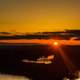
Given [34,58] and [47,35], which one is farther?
[47,35]

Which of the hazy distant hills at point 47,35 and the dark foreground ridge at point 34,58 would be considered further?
the hazy distant hills at point 47,35

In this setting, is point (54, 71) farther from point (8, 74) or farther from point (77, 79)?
point (8, 74)

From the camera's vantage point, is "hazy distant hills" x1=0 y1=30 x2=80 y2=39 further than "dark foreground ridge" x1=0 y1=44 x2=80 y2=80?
Yes

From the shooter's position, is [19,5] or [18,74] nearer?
[18,74]

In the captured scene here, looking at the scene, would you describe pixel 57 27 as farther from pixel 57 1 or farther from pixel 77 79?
pixel 77 79

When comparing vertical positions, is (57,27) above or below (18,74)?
above

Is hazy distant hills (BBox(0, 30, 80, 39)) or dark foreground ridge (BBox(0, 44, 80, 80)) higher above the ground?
hazy distant hills (BBox(0, 30, 80, 39))

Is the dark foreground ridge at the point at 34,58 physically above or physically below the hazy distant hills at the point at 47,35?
below

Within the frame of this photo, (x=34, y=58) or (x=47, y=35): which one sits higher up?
(x=47, y=35)

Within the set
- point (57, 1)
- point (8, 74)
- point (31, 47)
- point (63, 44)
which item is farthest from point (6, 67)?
point (57, 1)

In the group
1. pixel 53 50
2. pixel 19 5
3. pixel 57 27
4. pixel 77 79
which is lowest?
pixel 77 79
